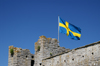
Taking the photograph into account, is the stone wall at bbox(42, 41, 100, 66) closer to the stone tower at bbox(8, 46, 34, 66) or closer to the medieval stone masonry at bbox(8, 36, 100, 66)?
the medieval stone masonry at bbox(8, 36, 100, 66)

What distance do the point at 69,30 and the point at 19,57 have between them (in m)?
6.70

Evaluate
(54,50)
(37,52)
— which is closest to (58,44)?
(54,50)

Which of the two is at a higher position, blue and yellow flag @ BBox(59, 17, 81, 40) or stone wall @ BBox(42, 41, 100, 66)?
blue and yellow flag @ BBox(59, 17, 81, 40)

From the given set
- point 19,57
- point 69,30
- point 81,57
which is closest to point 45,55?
point 19,57

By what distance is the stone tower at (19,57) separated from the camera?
28312mm

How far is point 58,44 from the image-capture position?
99.2 feet

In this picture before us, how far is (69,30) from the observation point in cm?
3012

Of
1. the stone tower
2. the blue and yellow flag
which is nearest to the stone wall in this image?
the stone tower

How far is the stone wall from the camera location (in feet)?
72.9

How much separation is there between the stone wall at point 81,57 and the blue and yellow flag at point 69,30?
4039 millimetres

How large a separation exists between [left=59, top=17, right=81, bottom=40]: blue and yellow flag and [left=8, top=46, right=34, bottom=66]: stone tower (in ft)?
15.5

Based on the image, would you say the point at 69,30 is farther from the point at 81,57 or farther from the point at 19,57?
the point at 81,57

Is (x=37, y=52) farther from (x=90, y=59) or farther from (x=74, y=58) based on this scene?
(x=90, y=59)

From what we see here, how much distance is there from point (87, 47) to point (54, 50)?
23.2 ft
